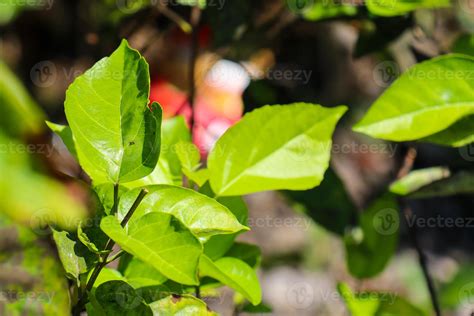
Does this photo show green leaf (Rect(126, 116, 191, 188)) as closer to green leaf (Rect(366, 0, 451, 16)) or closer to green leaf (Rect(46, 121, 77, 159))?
green leaf (Rect(46, 121, 77, 159))

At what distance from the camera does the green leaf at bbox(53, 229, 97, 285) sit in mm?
598

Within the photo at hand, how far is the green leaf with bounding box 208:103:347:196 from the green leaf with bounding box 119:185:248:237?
93 mm

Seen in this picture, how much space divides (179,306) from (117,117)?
167 mm

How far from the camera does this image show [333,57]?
8.71ft

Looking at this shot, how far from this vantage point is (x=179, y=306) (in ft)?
2.08

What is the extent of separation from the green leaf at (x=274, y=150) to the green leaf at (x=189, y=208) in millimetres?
93
